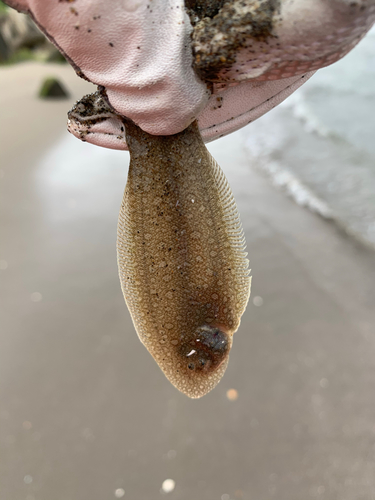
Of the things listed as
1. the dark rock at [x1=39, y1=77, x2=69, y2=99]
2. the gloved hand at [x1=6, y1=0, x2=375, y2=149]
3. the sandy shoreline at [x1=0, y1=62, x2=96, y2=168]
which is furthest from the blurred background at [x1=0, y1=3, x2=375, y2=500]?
the dark rock at [x1=39, y1=77, x2=69, y2=99]

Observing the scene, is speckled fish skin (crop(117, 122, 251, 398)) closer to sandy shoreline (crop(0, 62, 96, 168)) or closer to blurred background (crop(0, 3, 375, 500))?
blurred background (crop(0, 3, 375, 500))

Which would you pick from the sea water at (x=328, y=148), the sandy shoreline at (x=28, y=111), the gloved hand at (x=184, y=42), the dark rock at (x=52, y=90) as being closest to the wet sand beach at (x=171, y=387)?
the sea water at (x=328, y=148)

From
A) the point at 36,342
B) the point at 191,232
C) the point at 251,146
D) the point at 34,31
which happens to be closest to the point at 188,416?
the point at 36,342

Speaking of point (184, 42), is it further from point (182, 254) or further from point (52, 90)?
point (52, 90)

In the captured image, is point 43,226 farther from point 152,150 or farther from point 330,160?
point 330,160

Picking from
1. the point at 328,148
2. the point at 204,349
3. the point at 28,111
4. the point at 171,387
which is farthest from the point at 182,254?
the point at 28,111

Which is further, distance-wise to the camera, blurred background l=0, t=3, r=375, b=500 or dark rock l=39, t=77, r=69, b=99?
dark rock l=39, t=77, r=69, b=99
